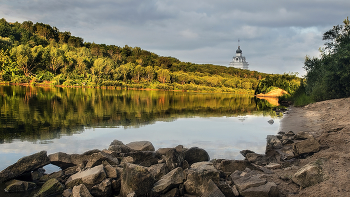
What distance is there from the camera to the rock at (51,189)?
18.0 feet

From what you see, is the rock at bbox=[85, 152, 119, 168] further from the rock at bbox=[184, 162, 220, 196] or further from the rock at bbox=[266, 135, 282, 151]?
the rock at bbox=[266, 135, 282, 151]

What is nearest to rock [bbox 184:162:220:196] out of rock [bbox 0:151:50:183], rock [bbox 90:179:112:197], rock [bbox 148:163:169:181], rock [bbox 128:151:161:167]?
rock [bbox 148:163:169:181]

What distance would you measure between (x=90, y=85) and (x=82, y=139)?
226 feet

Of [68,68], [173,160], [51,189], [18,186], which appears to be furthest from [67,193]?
[68,68]

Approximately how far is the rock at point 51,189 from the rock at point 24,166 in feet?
3.43

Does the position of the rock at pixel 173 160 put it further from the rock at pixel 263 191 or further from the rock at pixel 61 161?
the rock at pixel 61 161

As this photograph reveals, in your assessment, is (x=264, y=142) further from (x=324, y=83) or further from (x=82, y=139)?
(x=324, y=83)

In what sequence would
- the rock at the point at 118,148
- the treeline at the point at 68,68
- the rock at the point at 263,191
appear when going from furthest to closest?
1. the treeline at the point at 68,68
2. the rock at the point at 118,148
3. the rock at the point at 263,191

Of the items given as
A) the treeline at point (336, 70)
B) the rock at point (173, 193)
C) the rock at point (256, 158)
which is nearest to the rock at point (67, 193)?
the rock at point (173, 193)

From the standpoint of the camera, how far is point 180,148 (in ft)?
28.7

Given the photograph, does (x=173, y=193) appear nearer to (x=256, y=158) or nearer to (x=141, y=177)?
(x=141, y=177)

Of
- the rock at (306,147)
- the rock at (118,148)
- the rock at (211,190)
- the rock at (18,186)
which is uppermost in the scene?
the rock at (306,147)

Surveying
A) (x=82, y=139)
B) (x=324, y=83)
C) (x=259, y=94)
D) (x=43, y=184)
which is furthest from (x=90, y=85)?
(x=43, y=184)

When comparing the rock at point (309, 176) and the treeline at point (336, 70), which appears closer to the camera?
the rock at point (309, 176)
